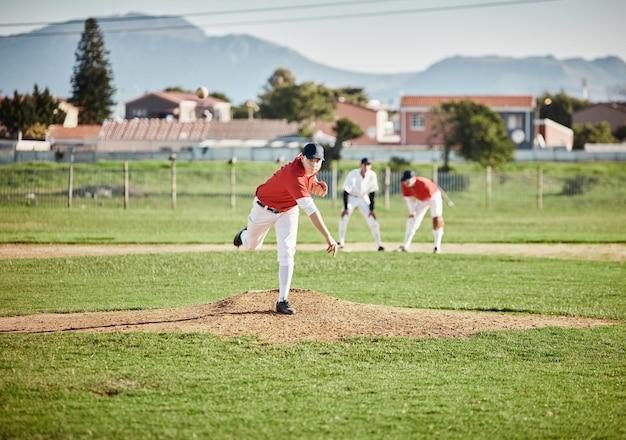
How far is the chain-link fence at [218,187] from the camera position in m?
49.8

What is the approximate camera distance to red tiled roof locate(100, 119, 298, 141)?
104 meters

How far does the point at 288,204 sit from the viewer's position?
14406 millimetres

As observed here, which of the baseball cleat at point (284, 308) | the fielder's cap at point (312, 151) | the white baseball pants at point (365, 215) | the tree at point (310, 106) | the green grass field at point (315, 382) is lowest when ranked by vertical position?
the green grass field at point (315, 382)

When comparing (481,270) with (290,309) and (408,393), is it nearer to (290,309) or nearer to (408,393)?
(290,309)

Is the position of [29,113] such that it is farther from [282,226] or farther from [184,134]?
[282,226]

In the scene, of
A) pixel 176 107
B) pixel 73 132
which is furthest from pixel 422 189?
pixel 176 107

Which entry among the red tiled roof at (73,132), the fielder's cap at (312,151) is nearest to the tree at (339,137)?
the red tiled roof at (73,132)

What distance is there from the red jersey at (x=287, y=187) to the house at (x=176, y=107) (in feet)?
387

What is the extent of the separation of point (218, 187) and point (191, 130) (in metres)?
50.0

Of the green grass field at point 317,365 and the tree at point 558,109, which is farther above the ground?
the tree at point 558,109

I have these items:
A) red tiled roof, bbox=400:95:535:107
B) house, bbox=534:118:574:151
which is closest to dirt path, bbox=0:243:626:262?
red tiled roof, bbox=400:95:535:107

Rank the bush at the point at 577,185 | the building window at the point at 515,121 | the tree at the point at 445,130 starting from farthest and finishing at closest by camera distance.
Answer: the building window at the point at 515,121 → the tree at the point at 445,130 → the bush at the point at 577,185

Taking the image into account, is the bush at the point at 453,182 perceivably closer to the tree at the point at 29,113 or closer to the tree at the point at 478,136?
the tree at the point at 478,136

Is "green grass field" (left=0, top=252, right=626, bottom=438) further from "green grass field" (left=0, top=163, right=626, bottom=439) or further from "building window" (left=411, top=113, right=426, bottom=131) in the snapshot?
"building window" (left=411, top=113, right=426, bottom=131)
